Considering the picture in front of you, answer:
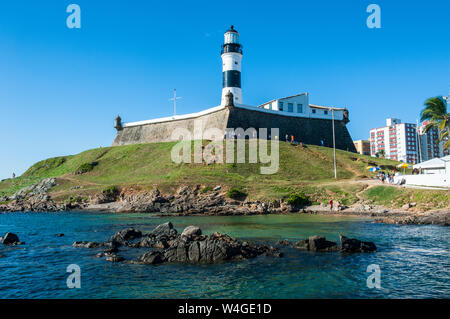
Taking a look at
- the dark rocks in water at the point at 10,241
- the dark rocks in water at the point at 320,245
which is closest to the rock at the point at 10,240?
the dark rocks in water at the point at 10,241

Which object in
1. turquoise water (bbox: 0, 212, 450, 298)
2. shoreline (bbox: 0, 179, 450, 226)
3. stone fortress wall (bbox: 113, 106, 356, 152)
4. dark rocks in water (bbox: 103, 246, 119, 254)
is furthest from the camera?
stone fortress wall (bbox: 113, 106, 356, 152)

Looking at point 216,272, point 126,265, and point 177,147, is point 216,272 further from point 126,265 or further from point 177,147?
point 177,147

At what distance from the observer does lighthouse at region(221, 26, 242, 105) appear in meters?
65.2

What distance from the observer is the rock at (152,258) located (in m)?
14.5

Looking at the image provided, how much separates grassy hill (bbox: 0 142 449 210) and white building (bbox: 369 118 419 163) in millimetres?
72596

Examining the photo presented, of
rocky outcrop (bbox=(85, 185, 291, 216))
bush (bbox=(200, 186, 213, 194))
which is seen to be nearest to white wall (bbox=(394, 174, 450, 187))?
rocky outcrop (bbox=(85, 185, 291, 216))

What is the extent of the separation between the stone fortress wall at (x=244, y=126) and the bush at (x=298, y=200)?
24753 mm

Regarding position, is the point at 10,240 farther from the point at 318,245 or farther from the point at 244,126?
the point at 244,126

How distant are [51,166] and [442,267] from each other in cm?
7740

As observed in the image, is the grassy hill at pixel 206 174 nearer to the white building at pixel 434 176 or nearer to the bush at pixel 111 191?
the bush at pixel 111 191

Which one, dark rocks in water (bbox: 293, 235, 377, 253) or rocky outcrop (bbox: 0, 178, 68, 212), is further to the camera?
rocky outcrop (bbox: 0, 178, 68, 212)

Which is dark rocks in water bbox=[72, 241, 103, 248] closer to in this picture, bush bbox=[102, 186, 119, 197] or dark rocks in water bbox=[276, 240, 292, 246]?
dark rocks in water bbox=[276, 240, 292, 246]

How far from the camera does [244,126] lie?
6194cm
